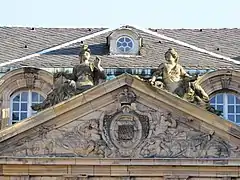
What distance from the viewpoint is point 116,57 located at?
30.9m

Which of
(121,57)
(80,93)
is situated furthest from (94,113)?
(121,57)

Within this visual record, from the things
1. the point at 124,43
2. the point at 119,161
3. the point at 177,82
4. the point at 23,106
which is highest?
the point at 124,43

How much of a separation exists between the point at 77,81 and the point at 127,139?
2.47 meters

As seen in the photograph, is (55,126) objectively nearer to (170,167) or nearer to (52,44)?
(170,167)

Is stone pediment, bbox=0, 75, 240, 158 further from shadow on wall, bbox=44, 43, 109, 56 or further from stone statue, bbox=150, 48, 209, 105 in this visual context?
shadow on wall, bbox=44, 43, 109, 56

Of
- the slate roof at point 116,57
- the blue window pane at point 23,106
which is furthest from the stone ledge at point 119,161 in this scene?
the slate roof at point 116,57

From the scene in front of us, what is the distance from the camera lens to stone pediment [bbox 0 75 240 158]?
25875 mm

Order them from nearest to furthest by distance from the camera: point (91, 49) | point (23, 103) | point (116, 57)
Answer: point (23, 103) → point (116, 57) → point (91, 49)

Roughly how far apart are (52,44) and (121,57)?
2.95m

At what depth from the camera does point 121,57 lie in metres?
30.9

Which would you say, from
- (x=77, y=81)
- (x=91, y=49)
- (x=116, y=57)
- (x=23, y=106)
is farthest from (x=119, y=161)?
(x=91, y=49)

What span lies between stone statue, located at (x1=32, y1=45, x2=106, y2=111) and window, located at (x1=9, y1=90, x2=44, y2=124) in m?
1.83

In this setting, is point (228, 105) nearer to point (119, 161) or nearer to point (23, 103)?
point (119, 161)

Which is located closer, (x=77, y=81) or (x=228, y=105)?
(x=77, y=81)
